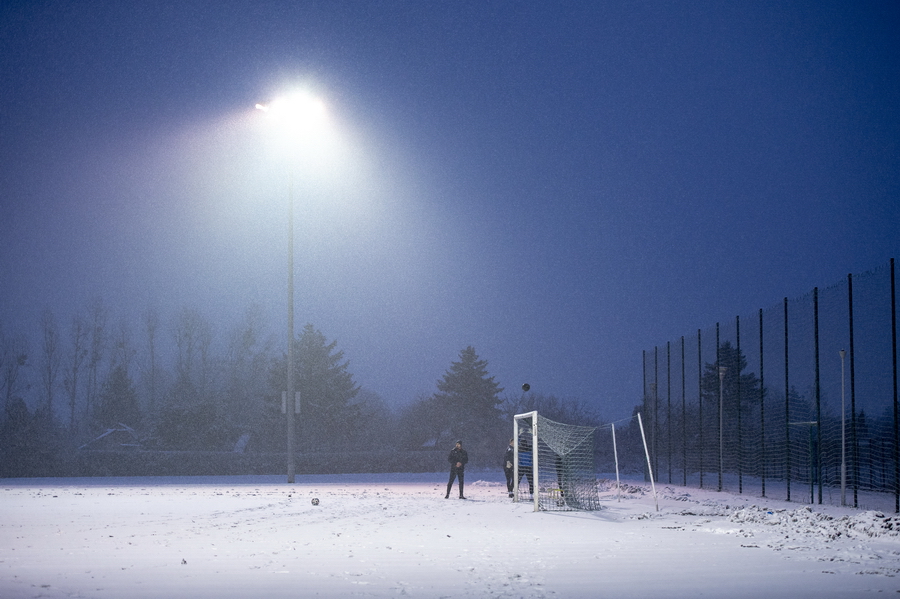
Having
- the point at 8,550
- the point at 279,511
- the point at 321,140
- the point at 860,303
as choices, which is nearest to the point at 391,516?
the point at 279,511

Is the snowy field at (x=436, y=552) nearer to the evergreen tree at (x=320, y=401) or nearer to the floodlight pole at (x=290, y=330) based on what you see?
the floodlight pole at (x=290, y=330)

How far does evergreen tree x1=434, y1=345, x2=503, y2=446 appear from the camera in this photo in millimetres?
57781

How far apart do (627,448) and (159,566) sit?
144 feet

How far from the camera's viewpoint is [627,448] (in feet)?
164

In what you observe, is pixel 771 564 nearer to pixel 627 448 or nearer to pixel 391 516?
pixel 391 516

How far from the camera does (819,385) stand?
63.1ft

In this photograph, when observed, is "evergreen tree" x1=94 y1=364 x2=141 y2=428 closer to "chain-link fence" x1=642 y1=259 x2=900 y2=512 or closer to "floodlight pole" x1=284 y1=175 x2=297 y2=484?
"floodlight pole" x1=284 y1=175 x2=297 y2=484

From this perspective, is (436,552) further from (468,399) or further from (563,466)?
(468,399)

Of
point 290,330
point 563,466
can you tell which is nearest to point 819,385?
point 563,466

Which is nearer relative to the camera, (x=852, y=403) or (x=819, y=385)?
(x=852, y=403)

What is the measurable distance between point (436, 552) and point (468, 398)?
49.7 metres

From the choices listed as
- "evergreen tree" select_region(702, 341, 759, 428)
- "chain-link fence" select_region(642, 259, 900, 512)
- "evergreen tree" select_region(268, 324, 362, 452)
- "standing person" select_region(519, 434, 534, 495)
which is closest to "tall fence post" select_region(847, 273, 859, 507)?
"chain-link fence" select_region(642, 259, 900, 512)

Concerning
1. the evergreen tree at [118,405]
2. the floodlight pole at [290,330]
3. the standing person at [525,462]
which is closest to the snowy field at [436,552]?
the standing person at [525,462]

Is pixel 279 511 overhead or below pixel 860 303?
below
